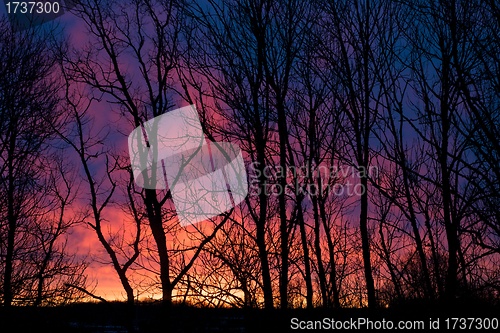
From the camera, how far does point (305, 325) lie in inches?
346

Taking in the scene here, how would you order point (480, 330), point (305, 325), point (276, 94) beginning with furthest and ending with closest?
point (276, 94), point (305, 325), point (480, 330)

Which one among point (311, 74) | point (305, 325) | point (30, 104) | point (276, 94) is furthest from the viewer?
point (30, 104)

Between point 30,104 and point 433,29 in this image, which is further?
point 30,104

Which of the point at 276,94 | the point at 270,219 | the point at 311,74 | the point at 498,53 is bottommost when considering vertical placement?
the point at 270,219

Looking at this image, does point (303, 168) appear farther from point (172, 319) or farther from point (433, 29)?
point (433, 29)

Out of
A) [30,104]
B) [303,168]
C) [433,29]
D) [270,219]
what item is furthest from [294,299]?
[30,104]

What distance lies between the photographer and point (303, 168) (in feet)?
42.0

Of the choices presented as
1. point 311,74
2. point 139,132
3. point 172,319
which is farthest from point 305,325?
point 139,132

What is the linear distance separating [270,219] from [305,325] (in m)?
3.23

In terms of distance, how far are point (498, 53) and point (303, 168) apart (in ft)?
22.8

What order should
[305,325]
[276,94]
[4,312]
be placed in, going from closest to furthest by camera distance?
1. [305,325]
2. [276,94]
3. [4,312]

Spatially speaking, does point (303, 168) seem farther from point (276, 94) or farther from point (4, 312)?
point (4, 312)

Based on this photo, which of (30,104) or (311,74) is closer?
(311,74)

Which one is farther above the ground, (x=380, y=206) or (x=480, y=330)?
(x=380, y=206)
